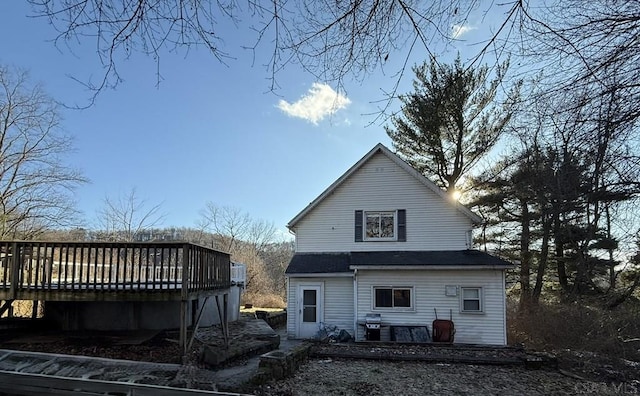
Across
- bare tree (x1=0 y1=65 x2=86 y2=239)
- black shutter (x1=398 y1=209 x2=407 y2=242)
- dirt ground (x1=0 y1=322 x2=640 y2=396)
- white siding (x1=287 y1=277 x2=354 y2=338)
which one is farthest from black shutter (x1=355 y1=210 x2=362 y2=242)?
bare tree (x1=0 y1=65 x2=86 y2=239)

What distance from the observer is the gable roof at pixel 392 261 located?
1373 cm

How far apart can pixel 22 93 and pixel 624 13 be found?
2047 centimetres

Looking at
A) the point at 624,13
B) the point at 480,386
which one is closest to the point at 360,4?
the point at 624,13

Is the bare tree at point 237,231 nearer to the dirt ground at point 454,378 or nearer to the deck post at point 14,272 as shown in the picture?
the dirt ground at point 454,378

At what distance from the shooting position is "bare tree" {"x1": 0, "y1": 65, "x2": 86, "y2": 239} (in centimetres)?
1717

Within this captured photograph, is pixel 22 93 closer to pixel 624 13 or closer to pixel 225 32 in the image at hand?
pixel 225 32

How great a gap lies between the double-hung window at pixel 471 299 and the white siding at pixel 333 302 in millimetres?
3747

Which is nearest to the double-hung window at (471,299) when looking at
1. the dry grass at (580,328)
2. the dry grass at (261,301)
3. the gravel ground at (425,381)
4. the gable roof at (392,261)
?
the gable roof at (392,261)

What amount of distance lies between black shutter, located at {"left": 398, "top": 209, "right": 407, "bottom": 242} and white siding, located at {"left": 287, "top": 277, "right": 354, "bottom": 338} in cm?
246

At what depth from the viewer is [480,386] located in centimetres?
812

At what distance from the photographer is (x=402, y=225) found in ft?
50.8

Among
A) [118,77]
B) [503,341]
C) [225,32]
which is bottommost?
[503,341]

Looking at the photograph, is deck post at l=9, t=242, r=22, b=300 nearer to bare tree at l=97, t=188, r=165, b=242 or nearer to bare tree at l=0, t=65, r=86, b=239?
bare tree at l=0, t=65, r=86, b=239

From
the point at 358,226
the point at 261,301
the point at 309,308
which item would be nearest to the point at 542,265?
the point at 358,226
